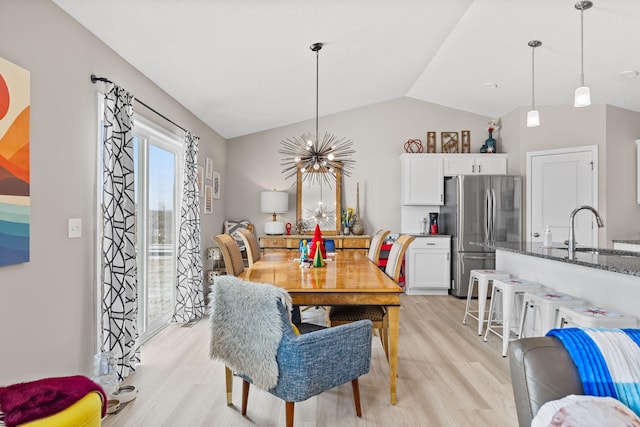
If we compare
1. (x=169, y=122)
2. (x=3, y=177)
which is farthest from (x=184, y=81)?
(x=3, y=177)

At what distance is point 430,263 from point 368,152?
1.96 m

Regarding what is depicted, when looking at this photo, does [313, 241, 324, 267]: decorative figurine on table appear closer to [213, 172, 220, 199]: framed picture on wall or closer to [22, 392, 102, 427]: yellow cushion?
[22, 392, 102, 427]: yellow cushion

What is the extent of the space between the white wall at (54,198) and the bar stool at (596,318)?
3.05 meters

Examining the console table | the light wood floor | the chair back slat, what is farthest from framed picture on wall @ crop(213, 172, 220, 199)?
the chair back slat

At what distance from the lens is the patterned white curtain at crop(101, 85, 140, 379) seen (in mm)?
2539

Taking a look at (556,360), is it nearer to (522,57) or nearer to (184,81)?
(184,81)

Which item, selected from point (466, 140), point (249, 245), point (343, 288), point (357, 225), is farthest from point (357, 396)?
point (466, 140)

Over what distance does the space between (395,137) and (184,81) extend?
3487 millimetres

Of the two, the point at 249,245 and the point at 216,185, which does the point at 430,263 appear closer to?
the point at 249,245

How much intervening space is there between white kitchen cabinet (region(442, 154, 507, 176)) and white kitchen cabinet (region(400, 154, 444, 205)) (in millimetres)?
135

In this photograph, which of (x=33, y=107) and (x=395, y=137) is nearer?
(x=33, y=107)

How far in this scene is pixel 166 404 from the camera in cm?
233

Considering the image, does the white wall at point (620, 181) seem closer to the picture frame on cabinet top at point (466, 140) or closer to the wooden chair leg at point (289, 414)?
the picture frame on cabinet top at point (466, 140)

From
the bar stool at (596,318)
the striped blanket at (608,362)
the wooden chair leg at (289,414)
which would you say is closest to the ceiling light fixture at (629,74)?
the bar stool at (596,318)
